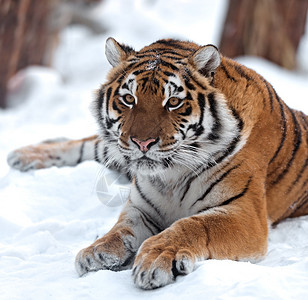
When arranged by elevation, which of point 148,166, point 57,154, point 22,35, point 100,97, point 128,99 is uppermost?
point 128,99

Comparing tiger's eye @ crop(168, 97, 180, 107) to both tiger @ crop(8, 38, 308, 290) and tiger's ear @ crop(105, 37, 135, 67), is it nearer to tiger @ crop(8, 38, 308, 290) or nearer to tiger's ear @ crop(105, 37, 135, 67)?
tiger @ crop(8, 38, 308, 290)

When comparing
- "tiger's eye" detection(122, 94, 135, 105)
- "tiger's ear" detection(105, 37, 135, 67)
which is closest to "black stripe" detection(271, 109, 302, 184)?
"tiger's eye" detection(122, 94, 135, 105)

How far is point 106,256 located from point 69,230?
0.68 metres

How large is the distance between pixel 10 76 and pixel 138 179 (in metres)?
4.78

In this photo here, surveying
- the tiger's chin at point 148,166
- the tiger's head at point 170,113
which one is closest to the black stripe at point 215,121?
the tiger's head at point 170,113

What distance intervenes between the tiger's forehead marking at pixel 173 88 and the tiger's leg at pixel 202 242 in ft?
1.72

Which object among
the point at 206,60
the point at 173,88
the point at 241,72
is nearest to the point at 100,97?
the point at 173,88

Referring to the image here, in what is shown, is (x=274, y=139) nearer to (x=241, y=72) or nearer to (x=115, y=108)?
(x=241, y=72)

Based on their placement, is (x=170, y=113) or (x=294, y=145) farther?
(x=294, y=145)

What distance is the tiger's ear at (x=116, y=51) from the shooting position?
2.86 meters

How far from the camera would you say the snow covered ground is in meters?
2.06

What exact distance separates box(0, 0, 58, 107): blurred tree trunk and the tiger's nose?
4639mm

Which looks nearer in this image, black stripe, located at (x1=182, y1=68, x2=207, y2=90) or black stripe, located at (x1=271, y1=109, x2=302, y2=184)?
black stripe, located at (x1=182, y1=68, x2=207, y2=90)

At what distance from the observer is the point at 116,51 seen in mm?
2873
